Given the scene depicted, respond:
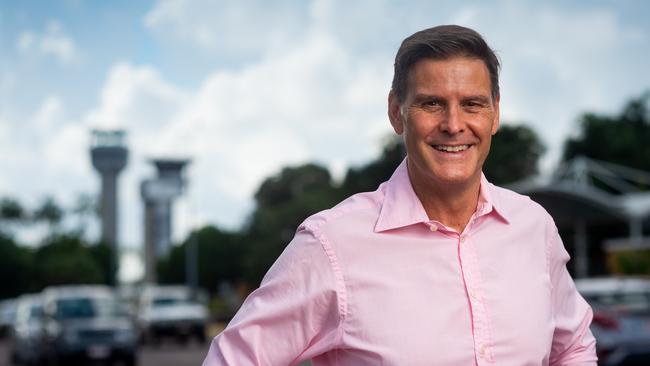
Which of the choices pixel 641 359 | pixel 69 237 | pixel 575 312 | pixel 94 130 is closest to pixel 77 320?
pixel 641 359

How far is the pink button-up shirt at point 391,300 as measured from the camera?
2541 millimetres

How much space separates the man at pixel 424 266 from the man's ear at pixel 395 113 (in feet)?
0.07

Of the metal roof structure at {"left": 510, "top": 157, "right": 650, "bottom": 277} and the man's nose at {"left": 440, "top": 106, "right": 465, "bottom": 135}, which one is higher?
the man's nose at {"left": 440, "top": 106, "right": 465, "bottom": 135}

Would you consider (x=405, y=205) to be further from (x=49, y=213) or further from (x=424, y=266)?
(x=49, y=213)

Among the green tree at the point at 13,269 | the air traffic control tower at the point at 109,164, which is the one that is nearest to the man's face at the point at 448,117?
the green tree at the point at 13,269

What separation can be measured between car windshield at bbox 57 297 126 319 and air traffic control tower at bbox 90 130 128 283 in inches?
4411

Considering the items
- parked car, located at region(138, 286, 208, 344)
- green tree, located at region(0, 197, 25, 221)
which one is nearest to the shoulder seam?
parked car, located at region(138, 286, 208, 344)

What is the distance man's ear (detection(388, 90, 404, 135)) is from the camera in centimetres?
279

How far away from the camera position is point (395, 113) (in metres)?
2.83

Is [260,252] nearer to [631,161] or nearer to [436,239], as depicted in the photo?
[631,161]

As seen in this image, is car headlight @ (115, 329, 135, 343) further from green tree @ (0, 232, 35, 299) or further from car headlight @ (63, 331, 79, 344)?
green tree @ (0, 232, 35, 299)

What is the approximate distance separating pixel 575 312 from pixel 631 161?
200 feet

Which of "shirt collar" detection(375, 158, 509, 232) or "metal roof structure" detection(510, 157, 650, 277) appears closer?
"shirt collar" detection(375, 158, 509, 232)

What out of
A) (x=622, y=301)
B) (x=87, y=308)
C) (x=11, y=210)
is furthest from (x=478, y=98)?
(x=11, y=210)
